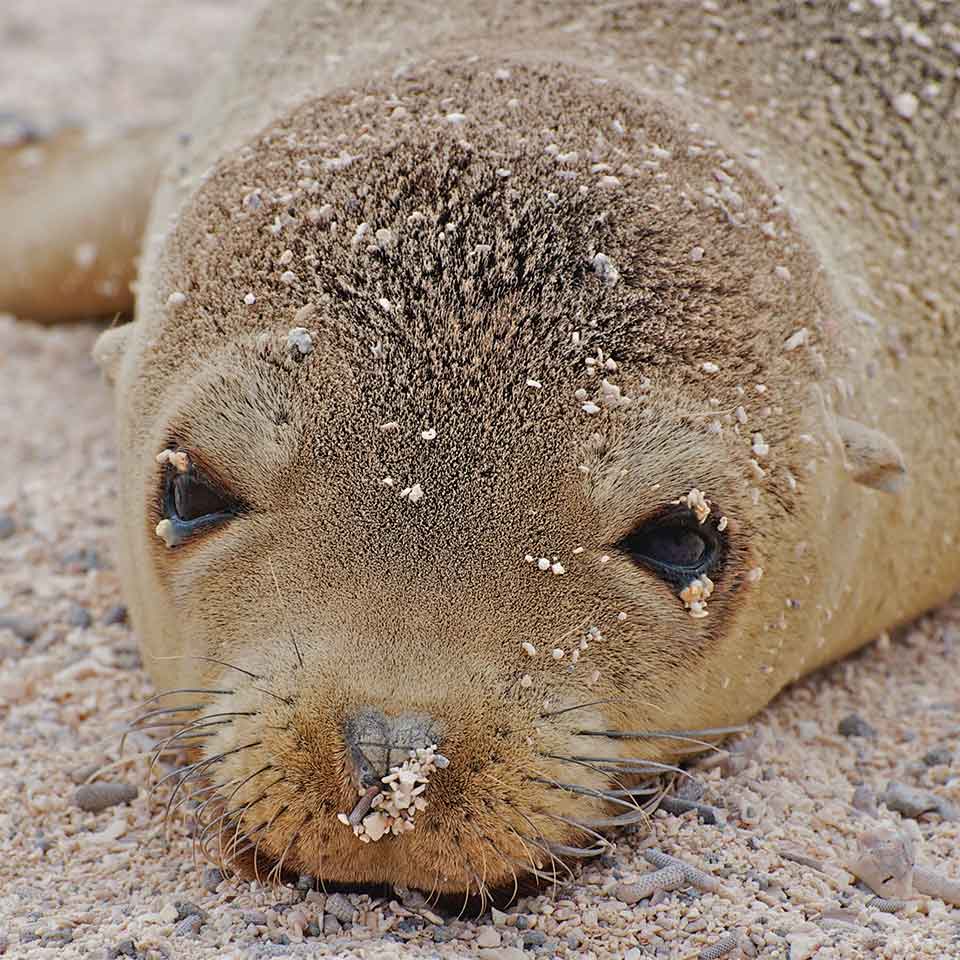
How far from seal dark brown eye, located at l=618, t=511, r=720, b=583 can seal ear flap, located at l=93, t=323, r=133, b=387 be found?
1.40 meters

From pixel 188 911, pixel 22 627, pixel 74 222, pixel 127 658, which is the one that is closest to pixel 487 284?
pixel 188 911

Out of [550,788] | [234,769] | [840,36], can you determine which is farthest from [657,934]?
[840,36]

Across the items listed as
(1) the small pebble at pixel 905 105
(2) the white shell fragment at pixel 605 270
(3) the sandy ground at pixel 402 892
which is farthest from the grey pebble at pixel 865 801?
(1) the small pebble at pixel 905 105

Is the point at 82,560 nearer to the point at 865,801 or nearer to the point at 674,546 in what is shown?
the point at 674,546

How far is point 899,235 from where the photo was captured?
159 inches

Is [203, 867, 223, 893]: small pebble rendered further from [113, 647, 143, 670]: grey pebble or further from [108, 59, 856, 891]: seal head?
[113, 647, 143, 670]: grey pebble

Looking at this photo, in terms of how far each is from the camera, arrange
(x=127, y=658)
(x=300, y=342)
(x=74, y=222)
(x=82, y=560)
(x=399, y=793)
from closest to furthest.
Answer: (x=399, y=793) < (x=300, y=342) < (x=127, y=658) < (x=82, y=560) < (x=74, y=222)

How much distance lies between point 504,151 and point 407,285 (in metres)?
0.41

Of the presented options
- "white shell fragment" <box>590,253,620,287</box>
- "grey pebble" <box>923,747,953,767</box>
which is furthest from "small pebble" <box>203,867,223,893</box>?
"grey pebble" <box>923,747,953,767</box>

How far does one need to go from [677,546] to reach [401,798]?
833mm

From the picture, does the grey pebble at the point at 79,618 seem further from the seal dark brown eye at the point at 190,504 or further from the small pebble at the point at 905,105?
the small pebble at the point at 905,105

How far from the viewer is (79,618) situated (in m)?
4.11

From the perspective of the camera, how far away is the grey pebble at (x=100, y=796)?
3.41 meters

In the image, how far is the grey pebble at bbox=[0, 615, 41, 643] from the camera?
13.3 ft
